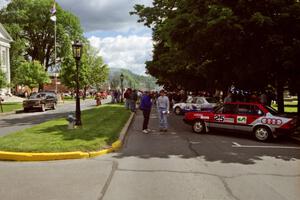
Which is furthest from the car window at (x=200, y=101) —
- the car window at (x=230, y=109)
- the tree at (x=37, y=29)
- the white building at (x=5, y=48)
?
the tree at (x=37, y=29)

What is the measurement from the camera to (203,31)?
44.4 ft

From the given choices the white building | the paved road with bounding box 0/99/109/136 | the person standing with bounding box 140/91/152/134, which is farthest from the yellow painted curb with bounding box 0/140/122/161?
the white building

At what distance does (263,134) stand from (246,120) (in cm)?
87

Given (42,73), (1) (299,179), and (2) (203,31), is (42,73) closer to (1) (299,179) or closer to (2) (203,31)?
(2) (203,31)

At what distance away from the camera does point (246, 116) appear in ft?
43.8

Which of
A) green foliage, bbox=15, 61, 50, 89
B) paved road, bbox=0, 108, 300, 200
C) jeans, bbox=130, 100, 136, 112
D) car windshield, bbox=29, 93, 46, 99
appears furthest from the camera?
green foliage, bbox=15, 61, 50, 89

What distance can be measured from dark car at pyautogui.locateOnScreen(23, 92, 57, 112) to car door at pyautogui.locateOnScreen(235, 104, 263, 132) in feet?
65.7

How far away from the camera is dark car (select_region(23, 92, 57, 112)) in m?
28.9

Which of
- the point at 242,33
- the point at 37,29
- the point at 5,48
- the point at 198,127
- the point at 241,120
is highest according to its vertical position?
the point at 37,29

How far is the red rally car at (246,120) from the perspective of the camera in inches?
493

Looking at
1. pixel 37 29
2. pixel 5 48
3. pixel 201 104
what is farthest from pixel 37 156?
pixel 37 29

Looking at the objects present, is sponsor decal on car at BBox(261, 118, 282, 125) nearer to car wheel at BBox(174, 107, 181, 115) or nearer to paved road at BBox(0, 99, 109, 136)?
paved road at BBox(0, 99, 109, 136)

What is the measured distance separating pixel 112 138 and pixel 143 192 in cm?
552

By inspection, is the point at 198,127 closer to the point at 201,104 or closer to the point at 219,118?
the point at 219,118
